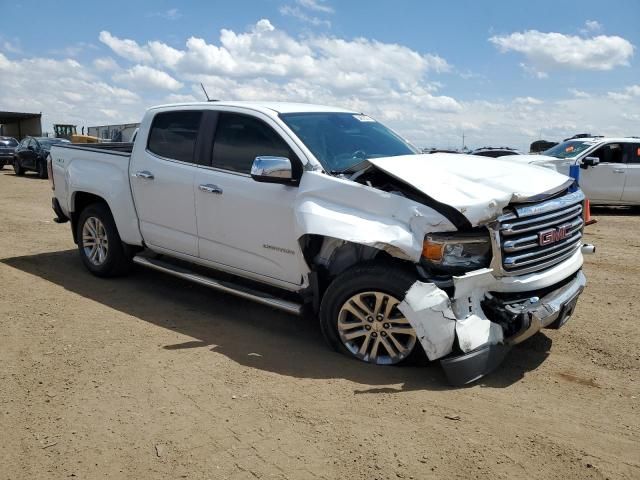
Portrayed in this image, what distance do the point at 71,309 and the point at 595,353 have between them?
463 centimetres

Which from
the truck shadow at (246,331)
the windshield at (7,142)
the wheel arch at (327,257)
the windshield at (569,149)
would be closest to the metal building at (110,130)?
the windshield at (7,142)

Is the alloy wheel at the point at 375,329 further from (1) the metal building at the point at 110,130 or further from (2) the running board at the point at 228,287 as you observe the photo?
(1) the metal building at the point at 110,130

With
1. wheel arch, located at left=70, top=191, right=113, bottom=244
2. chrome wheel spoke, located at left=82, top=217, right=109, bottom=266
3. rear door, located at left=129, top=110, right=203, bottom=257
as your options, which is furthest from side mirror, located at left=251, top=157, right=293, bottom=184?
wheel arch, located at left=70, top=191, right=113, bottom=244

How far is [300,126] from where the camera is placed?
15.4 feet

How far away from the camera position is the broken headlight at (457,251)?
12.1 ft

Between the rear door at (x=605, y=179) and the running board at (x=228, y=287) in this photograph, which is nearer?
the running board at (x=228, y=287)

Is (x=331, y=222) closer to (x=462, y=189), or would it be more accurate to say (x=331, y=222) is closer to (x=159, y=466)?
(x=462, y=189)

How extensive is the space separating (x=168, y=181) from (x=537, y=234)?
331cm

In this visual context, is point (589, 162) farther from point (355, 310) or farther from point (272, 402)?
point (272, 402)

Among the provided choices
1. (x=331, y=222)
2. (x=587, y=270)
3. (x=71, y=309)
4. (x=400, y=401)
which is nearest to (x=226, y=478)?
(x=400, y=401)

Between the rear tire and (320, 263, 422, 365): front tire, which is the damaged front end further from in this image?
the rear tire

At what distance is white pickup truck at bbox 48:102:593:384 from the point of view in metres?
3.69

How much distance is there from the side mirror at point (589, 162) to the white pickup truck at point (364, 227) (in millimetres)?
8580

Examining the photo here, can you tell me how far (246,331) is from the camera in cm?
483
